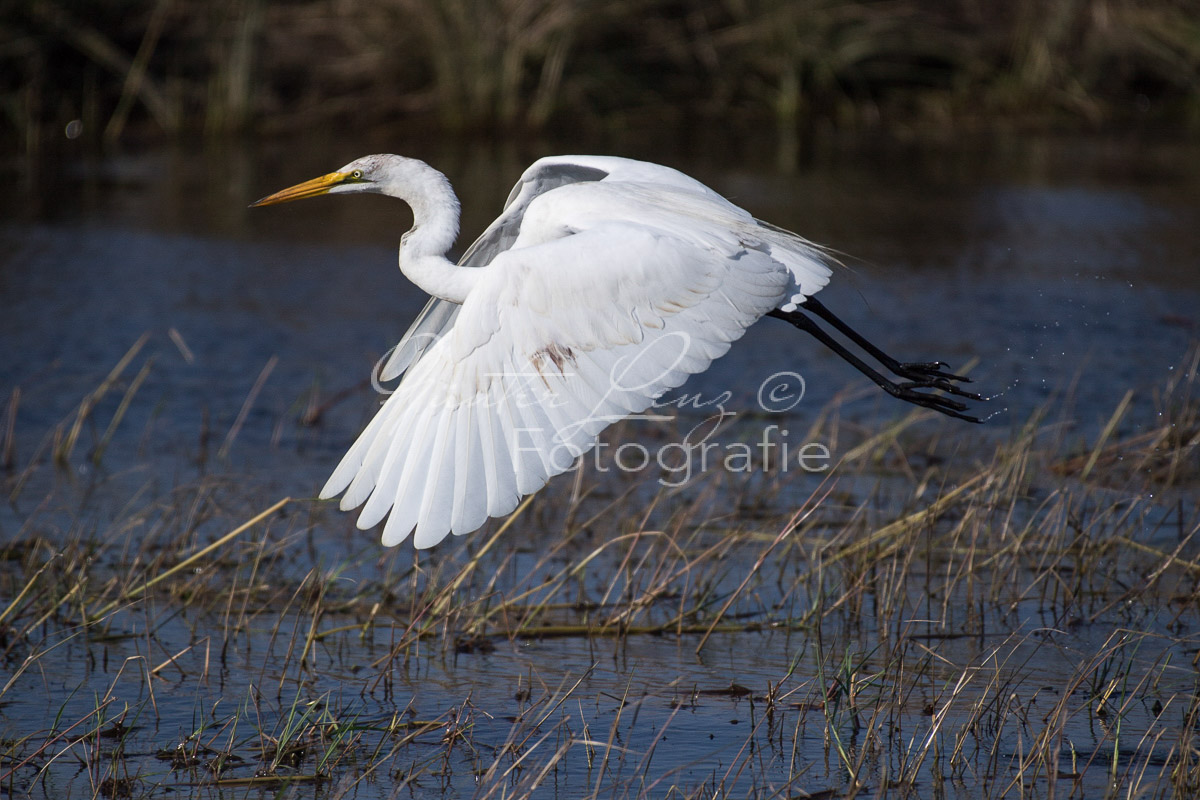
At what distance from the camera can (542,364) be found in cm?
366

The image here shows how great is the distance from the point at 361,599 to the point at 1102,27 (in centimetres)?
1215

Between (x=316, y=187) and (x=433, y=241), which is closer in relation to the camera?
(x=433, y=241)

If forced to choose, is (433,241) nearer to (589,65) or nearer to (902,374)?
(902,374)

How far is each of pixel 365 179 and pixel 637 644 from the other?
1.63 meters

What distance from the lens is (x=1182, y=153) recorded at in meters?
13.1

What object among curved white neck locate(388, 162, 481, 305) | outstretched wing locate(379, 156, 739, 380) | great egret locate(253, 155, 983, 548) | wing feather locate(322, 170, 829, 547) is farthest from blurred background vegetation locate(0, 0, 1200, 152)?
wing feather locate(322, 170, 829, 547)

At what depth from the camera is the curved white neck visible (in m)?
4.05

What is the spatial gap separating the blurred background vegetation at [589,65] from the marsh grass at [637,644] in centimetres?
808

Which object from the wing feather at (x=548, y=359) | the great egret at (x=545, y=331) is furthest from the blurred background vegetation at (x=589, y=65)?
the wing feather at (x=548, y=359)

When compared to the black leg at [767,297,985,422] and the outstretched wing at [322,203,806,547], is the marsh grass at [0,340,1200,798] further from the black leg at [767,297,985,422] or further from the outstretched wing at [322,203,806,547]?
the outstretched wing at [322,203,806,547]

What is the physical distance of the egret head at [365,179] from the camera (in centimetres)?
430

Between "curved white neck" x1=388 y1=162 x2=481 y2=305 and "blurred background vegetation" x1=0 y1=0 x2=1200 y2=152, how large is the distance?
8.64 m

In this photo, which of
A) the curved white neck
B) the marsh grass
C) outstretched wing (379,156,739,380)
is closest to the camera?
the marsh grass

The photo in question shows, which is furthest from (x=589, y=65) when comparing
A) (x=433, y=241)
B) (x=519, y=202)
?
(x=433, y=241)
